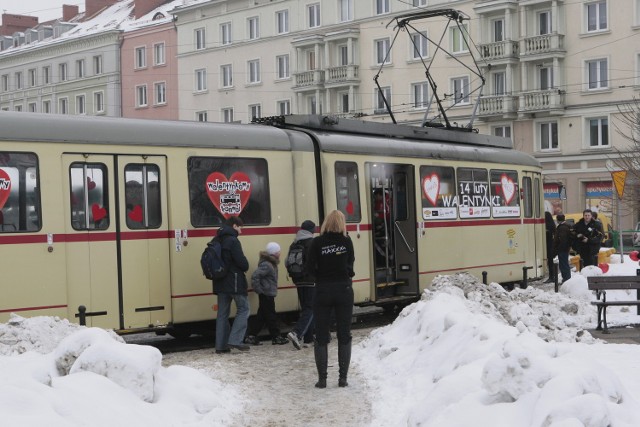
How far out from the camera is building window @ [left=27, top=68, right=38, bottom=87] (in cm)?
7856

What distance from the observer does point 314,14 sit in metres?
61.9

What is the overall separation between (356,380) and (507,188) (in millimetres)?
11122

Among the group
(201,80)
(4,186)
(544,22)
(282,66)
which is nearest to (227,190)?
(4,186)

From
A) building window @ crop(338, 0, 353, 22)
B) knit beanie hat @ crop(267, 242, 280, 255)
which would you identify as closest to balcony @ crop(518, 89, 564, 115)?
building window @ crop(338, 0, 353, 22)

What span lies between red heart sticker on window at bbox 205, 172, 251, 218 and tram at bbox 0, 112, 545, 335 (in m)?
0.02

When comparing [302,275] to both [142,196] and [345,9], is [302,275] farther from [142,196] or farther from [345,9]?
[345,9]

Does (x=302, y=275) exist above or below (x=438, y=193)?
below

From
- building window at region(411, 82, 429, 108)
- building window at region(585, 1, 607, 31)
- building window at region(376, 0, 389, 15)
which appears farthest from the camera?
building window at region(376, 0, 389, 15)

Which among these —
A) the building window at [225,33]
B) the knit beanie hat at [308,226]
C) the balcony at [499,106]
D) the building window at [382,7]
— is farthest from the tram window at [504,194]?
the building window at [225,33]

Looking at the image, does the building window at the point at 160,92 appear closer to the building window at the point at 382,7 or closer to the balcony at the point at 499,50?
the building window at the point at 382,7

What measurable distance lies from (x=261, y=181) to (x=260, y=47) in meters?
50.6

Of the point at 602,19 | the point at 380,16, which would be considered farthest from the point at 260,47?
the point at 602,19

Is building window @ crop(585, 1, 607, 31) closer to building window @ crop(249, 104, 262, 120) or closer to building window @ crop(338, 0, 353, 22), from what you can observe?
building window @ crop(338, 0, 353, 22)

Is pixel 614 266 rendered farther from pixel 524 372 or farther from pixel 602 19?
pixel 602 19
